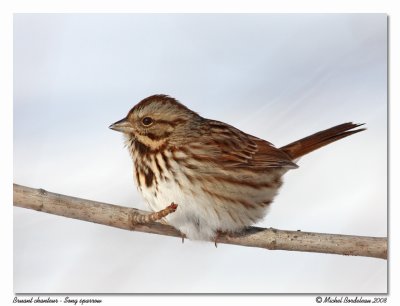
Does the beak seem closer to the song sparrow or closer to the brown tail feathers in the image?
the song sparrow

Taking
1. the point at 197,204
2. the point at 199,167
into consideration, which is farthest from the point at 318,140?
the point at 197,204

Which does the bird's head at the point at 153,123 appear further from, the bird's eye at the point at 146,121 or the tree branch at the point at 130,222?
the tree branch at the point at 130,222

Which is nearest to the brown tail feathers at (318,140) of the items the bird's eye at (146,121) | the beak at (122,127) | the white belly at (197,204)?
the white belly at (197,204)

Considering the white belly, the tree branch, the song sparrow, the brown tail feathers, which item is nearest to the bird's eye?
the song sparrow

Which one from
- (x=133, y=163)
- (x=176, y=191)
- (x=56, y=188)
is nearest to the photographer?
(x=176, y=191)

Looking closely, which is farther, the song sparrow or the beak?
the beak

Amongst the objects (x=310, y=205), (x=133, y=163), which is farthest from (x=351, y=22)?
(x=133, y=163)
